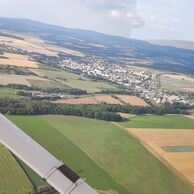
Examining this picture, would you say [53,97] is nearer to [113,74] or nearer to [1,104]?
[1,104]

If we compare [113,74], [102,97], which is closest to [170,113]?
[102,97]

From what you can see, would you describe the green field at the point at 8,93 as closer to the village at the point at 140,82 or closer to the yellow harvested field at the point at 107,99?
the yellow harvested field at the point at 107,99

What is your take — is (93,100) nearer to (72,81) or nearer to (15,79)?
(15,79)

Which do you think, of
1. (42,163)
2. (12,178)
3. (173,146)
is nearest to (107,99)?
(173,146)

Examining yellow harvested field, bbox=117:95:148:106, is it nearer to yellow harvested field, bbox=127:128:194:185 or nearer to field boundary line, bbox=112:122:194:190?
yellow harvested field, bbox=127:128:194:185

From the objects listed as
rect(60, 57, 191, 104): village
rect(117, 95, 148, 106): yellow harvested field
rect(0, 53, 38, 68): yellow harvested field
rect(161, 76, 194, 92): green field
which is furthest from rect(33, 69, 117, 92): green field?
rect(161, 76, 194, 92): green field

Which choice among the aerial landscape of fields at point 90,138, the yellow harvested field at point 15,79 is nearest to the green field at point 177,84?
the aerial landscape of fields at point 90,138

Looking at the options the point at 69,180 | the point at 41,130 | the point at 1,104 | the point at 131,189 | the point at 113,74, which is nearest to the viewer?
the point at 69,180
